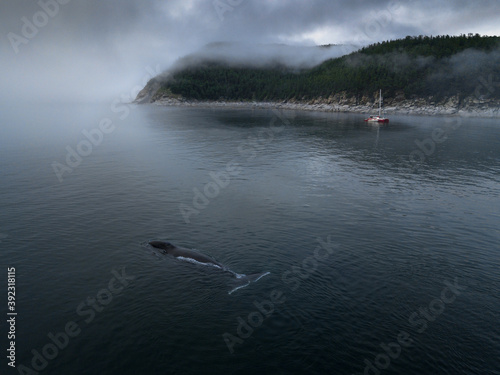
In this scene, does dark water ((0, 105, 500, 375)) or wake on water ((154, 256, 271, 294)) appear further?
wake on water ((154, 256, 271, 294))

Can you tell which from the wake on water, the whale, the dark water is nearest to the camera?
the dark water

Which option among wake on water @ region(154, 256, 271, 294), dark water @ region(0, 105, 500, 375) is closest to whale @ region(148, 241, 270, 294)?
wake on water @ region(154, 256, 271, 294)

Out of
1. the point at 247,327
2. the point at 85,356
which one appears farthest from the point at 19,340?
the point at 247,327

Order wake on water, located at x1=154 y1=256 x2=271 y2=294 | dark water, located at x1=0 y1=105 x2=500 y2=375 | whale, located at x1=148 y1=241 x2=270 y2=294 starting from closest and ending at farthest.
Result: dark water, located at x1=0 y1=105 x2=500 y2=375
wake on water, located at x1=154 y1=256 x2=271 y2=294
whale, located at x1=148 y1=241 x2=270 y2=294

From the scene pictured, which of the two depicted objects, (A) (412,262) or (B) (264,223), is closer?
(A) (412,262)

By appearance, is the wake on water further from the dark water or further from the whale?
the dark water

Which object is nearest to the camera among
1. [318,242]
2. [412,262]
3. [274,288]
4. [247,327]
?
[247,327]

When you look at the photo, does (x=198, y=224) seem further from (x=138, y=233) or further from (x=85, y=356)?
(x=85, y=356)

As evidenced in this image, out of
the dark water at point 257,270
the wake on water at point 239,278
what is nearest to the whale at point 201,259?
the wake on water at point 239,278
